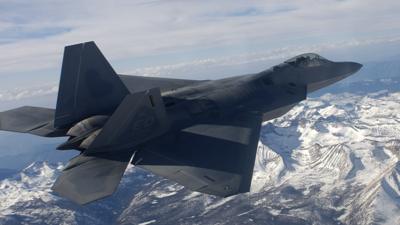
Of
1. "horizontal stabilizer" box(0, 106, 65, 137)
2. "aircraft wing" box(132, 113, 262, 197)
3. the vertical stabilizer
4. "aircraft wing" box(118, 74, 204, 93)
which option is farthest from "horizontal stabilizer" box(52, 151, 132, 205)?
"aircraft wing" box(118, 74, 204, 93)

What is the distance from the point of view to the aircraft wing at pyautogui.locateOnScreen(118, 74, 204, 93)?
3135cm

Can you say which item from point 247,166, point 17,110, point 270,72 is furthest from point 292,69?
point 17,110

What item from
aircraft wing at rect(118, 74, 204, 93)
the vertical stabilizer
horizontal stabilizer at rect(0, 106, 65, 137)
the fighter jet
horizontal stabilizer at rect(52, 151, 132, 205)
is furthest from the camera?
aircraft wing at rect(118, 74, 204, 93)

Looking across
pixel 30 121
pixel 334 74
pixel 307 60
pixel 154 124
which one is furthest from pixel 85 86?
pixel 334 74

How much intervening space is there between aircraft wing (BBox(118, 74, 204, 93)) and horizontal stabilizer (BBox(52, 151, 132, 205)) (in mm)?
11984

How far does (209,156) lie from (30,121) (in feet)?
44.4

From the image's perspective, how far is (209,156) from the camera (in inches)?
770

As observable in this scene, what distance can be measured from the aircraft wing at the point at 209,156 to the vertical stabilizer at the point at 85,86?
4.59 metres

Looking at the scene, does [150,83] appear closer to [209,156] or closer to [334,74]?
[209,156]

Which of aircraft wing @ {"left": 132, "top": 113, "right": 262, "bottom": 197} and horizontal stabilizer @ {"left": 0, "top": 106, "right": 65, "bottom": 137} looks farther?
horizontal stabilizer @ {"left": 0, "top": 106, "right": 65, "bottom": 137}

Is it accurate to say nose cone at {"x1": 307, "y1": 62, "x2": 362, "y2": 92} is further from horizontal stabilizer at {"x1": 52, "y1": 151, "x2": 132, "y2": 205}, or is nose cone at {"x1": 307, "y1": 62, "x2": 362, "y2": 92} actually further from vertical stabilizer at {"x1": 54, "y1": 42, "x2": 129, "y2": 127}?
horizontal stabilizer at {"x1": 52, "y1": 151, "x2": 132, "y2": 205}

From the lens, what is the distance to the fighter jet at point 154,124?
17.4 m

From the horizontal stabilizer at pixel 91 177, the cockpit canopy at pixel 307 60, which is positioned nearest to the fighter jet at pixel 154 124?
the horizontal stabilizer at pixel 91 177

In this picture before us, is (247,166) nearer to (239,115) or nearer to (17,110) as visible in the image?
(239,115)
